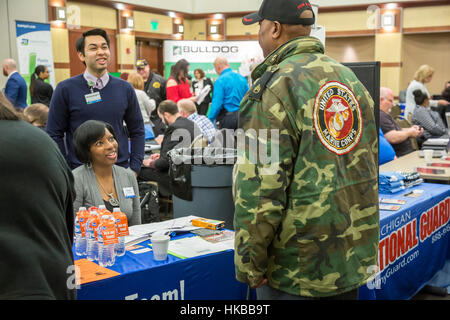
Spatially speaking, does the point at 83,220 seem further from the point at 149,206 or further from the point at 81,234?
the point at 149,206

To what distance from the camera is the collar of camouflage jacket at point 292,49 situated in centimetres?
153

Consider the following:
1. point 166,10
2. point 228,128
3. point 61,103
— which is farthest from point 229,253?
point 166,10

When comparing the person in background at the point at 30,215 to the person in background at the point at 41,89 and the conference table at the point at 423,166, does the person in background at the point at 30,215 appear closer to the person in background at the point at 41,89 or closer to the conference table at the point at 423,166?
the conference table at the point at 423,166

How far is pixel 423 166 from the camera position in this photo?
4262 millimetres

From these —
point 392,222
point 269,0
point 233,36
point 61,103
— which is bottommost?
point 392,222

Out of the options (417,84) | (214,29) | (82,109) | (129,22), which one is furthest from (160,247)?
(214,29)

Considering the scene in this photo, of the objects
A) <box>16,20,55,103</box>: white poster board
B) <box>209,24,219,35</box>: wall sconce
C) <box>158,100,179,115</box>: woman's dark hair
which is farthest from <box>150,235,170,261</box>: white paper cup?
<box>209,24,219,35</box>: wall sconce

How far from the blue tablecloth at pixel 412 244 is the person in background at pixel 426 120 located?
3.01 meters

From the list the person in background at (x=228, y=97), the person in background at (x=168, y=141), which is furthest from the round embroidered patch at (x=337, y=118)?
the person in background at (x=228, y=97)

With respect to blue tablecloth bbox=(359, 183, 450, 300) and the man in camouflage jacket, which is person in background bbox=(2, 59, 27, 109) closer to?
blue tablecloth bbox=(359, 183, 450, 300)

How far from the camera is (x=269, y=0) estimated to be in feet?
5.16

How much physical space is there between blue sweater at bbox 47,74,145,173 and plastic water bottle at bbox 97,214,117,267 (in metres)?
1.15
